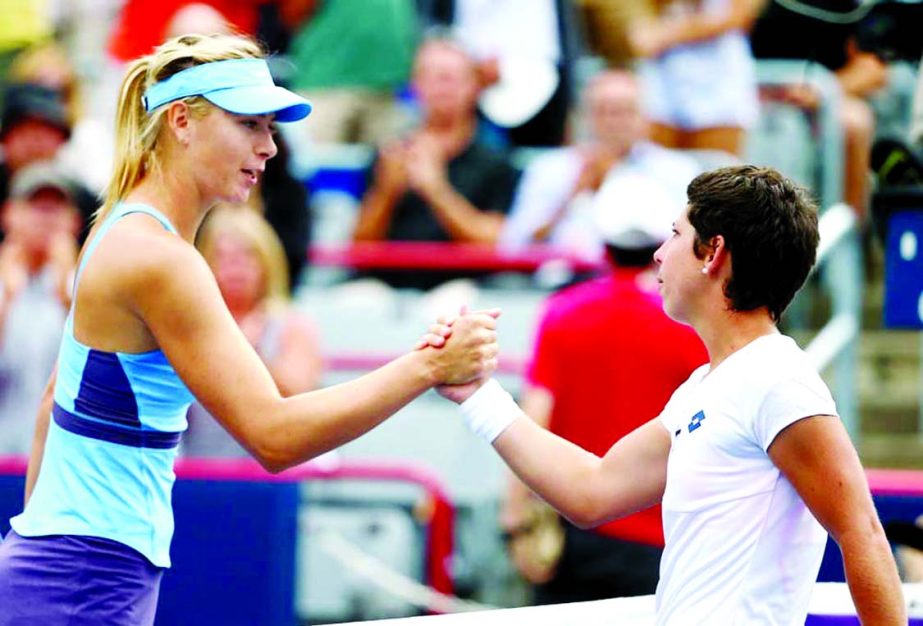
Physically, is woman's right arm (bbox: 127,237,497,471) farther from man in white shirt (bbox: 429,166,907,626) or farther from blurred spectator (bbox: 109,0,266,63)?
blurred spectator (bbox: 109,0,266,63)

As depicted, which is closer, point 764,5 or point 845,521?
point 845,521

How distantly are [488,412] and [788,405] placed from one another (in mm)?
829

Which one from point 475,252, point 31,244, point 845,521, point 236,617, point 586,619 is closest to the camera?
point 845,521

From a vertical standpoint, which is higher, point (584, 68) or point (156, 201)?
point (584, 68)

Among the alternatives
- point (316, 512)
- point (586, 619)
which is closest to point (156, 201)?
point (586, 619)

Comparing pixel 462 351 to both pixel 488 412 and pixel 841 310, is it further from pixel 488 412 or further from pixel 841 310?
pixel 841 310

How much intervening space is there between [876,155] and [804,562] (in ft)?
6.69

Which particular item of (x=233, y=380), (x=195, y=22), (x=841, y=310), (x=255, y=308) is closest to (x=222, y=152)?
(x=233, y=380)

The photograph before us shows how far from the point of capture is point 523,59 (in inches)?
338

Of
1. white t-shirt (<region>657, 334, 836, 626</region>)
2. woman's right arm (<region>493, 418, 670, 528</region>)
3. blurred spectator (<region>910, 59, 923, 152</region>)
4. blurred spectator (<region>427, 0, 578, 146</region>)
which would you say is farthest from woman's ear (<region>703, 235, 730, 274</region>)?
blurred spectator (<region>427, 0, 578, 146</region>)

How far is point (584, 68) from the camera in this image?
8.76 m

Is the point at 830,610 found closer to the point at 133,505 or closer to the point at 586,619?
the point at 586,619

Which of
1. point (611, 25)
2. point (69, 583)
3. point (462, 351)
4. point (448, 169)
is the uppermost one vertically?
point (611, 25)

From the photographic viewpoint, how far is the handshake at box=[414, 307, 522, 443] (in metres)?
3.42
